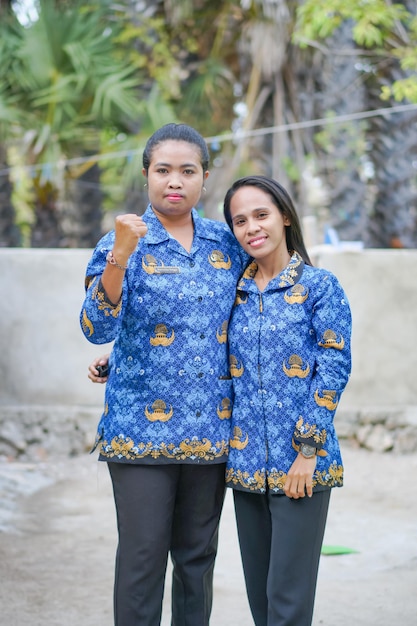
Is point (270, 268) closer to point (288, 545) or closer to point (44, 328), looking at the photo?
point (288, 545)

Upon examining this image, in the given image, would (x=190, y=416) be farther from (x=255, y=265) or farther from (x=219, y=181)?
Result: (x=219, y=181)

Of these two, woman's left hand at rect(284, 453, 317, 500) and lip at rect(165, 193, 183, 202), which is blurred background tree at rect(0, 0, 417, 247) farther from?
woman's left hand at rect(284, 453, 317, 500)

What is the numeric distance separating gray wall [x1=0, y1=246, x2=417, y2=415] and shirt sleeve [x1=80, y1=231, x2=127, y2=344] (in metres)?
4.40

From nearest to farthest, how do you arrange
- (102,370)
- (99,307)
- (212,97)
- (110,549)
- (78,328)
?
1. (99,307)
2. (102,370)
3. (110,549)
4. (78,328)
5. (212,97)

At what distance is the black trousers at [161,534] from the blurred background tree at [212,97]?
458 centimetres

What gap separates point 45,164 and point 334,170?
4095mm

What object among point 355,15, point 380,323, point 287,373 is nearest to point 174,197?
point 287,373

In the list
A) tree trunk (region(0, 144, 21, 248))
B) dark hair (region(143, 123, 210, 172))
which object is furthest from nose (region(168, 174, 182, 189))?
tree trunk (region(0, 144, 21, 248))

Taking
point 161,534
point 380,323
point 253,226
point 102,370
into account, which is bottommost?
point 161,534

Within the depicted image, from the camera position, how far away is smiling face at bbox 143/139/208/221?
105 inches

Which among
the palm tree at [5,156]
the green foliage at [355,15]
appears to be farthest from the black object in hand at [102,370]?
the palm tree at [5,156]

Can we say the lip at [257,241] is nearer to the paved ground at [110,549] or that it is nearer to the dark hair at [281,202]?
the dark hair at [281,202]

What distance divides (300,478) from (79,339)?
4648 millimetres

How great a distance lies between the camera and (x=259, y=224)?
8.91ft
